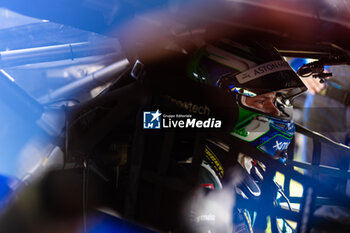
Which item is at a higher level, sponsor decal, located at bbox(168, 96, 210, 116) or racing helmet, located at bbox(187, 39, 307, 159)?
racing helmet, located at bbox(187, 39, 307, 159)

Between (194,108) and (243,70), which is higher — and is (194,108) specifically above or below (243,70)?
below

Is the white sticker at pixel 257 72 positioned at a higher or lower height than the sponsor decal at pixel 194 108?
higher

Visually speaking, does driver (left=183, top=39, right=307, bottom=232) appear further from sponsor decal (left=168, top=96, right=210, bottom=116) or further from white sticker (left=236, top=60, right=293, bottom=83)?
sponsor decal (left=168, top=96, right=210, bottom=116)

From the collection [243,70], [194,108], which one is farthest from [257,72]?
[194,108]

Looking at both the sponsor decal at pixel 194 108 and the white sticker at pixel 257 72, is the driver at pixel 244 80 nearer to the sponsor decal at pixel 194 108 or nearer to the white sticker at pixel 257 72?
the white sticker at pixel 257 72

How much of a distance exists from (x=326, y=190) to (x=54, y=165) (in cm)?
80

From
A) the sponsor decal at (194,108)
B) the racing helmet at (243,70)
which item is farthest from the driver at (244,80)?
the sponsor decal at (194,108)

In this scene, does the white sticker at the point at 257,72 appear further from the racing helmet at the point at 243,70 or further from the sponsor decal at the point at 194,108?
the sponsor decal at the point at 194,108

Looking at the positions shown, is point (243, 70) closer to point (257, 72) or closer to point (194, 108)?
point (257, 72)

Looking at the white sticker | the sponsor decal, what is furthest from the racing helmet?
the sponsor decal

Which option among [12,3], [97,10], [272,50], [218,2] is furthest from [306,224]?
[12,3]

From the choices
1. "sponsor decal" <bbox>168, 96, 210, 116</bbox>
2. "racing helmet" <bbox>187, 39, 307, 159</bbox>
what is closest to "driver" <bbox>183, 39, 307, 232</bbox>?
"racing helmet" <bbox>187, 39, 307, 159</bbox>

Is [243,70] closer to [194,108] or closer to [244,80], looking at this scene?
[244,80]

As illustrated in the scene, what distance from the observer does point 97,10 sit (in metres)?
0.63
